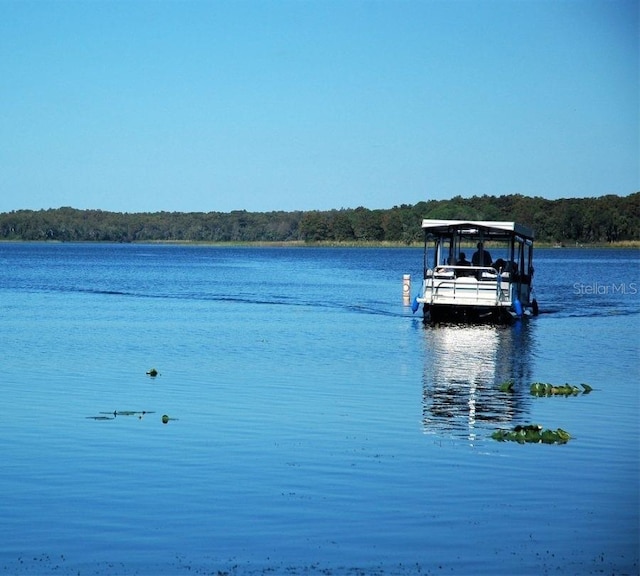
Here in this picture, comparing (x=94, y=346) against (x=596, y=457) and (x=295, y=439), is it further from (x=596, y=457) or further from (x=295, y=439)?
(x=596, y=457)

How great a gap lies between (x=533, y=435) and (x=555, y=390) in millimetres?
5612

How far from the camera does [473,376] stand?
24516 mm

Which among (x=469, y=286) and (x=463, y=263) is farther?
(x=463, y=263)

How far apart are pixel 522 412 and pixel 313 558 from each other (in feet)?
30.7

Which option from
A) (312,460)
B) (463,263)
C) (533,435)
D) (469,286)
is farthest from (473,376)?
(463,263)

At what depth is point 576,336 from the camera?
117ft

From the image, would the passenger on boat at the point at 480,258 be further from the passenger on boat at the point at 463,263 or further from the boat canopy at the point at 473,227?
the boat canopy at the point at 473,227

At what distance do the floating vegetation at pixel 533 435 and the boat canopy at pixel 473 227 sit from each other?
2222 cm

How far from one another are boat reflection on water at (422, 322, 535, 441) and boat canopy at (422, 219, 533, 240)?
3.35 meters

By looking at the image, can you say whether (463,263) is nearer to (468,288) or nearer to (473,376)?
(468,288)

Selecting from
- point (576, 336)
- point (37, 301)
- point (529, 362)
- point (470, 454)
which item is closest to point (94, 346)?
point (529, 362)

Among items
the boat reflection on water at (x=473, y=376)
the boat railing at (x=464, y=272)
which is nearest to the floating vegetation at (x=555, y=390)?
the boat reflection on water at (x=473, y=376)

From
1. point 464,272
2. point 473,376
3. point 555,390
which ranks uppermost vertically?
point 464,272

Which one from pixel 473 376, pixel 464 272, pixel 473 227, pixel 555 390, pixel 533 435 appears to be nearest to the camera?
pixel 533 435
